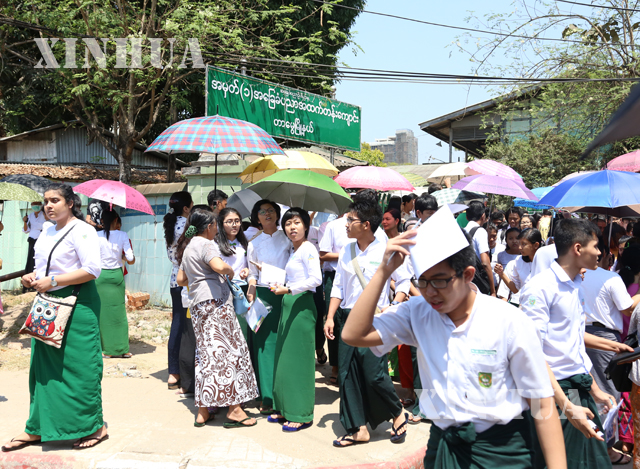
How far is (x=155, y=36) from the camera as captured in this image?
1337cm

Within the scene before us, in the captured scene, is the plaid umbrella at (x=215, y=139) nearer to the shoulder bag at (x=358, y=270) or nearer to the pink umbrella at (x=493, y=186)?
the shoulder bag at (x=358, y=270)

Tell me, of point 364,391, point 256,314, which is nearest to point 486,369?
point 364,391

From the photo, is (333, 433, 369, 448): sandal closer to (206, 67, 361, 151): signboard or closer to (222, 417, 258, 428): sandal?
(222, 417, 258, 428): sandal

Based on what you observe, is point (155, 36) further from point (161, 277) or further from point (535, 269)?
point (535, 269)

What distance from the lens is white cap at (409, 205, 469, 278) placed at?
2.15m

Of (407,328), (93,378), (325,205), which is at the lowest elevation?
(93,378)

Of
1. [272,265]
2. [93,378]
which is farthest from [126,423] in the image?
[272,265]

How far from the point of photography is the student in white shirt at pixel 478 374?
2207 millimetres

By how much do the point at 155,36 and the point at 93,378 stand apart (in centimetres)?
1063

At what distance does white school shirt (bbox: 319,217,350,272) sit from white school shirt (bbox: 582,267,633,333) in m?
2.56

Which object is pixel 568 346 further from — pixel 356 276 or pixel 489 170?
pixel 489 170

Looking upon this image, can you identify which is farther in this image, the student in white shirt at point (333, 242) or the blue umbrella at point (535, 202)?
the blue umbrella at point (535, 202)

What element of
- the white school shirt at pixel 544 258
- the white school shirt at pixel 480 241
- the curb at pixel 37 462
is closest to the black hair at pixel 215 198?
the white school shirt at pixel 480 241

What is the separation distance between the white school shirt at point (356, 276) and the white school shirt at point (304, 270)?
11.3 inches
